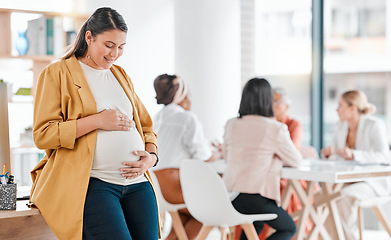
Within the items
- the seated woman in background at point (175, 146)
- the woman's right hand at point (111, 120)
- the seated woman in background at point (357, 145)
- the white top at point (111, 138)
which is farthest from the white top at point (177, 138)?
the woman's right hand at point (111, 120)

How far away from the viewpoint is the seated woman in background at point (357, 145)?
4098 millimetres

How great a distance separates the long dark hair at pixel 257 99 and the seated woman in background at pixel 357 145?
90 cm

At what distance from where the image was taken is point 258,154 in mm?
3396

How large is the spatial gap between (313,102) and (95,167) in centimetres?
454

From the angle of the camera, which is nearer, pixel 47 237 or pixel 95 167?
pixel 95 167

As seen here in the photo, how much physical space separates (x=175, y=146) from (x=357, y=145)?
1.47m

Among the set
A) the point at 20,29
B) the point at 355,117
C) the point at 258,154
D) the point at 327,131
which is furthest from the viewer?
the point at 327,131

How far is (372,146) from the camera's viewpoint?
4301mm

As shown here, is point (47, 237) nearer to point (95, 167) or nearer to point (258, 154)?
point (95, 167)

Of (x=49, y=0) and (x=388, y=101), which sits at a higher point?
(x=49, y=0)

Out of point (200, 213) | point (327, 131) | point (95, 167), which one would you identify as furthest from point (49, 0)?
point (95, 167)

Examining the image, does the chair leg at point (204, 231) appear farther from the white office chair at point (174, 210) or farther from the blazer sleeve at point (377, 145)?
the blazer sleeve at point (377, 145)

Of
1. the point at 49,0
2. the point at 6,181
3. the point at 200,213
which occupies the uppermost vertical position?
the point at 49,0

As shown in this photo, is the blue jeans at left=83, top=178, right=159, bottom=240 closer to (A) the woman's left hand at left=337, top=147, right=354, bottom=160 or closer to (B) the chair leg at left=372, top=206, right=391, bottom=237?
(A) the woman's left hand at left=337, top=147, right=354, bottom=160
